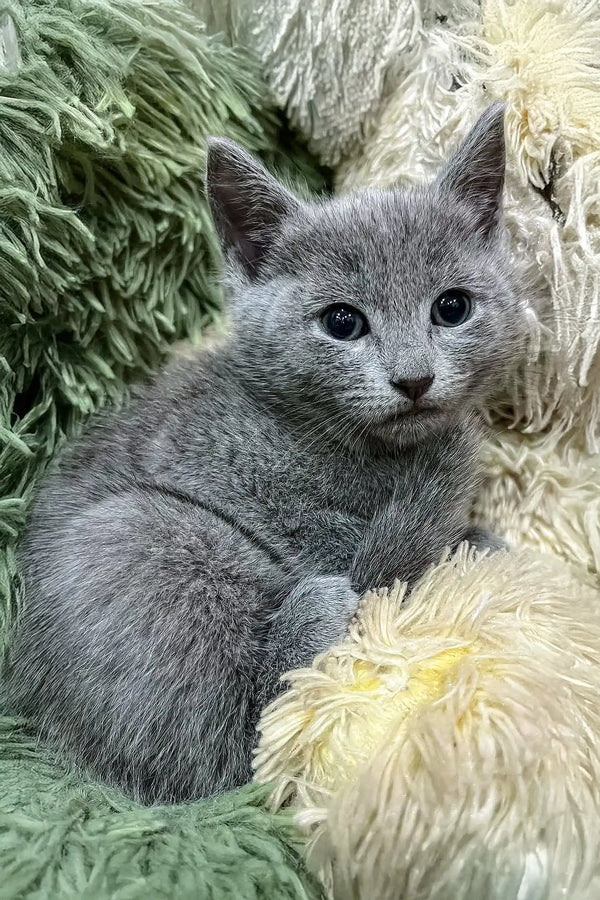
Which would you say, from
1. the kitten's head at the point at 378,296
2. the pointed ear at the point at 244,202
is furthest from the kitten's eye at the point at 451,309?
the pointed ear at the point at 244,202

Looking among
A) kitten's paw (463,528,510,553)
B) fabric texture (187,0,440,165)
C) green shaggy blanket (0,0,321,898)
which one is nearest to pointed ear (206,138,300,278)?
green shaggy blanket (0,0,321,898)

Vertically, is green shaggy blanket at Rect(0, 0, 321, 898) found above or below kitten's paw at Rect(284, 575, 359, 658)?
above

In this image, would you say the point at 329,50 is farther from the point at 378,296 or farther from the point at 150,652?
the point at 150,652

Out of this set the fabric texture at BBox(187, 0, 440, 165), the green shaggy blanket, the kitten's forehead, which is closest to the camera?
the green shaggy blanket

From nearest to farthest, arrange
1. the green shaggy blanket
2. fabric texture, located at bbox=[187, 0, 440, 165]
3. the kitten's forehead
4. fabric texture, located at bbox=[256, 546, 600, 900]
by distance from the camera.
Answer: fabric texture, located at bbox=[256, 546, 600, 900], the green shaggy blanket, the kitten's forehead, fabric texture, located at bbox=[187, 0, 440, 165]

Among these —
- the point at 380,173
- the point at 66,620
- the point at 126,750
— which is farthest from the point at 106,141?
the point at 126,750

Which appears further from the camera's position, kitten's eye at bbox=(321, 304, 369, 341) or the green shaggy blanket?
kitten's eye at bbox=(321, 304, 369, 341)

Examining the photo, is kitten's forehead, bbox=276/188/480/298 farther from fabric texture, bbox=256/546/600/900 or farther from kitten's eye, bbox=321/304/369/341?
fabric texture, bbox=256/546/600/900

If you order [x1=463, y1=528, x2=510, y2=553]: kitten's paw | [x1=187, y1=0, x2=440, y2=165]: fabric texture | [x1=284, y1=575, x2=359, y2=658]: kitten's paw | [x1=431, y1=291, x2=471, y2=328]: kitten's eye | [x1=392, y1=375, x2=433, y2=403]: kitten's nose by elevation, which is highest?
[x1=187, y1=0, x2=440, y2=165]: fabric texture
